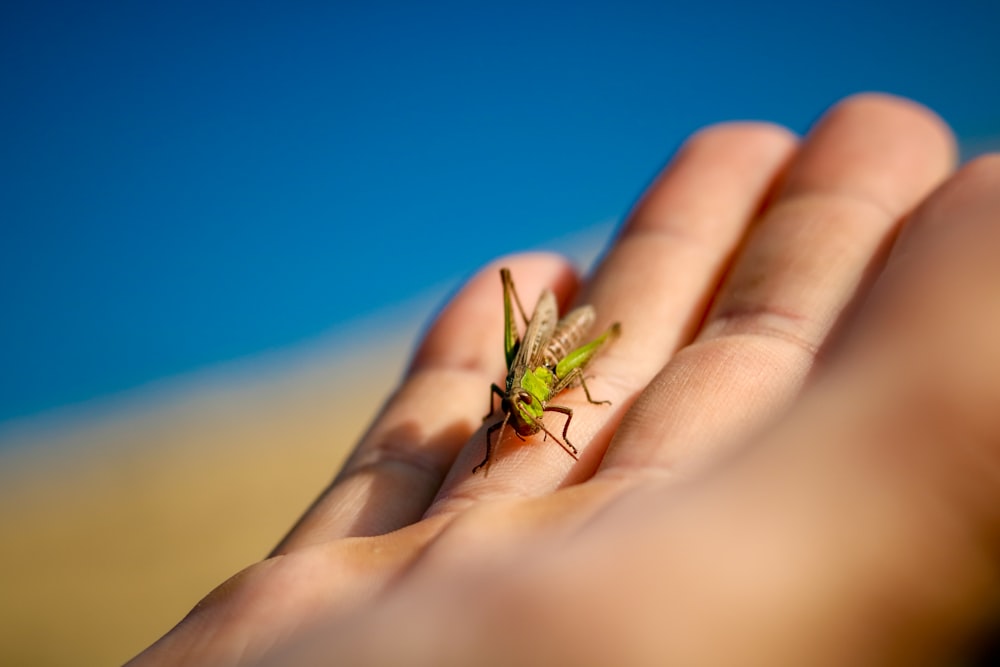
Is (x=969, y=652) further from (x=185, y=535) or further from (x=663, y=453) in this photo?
(x=185, y=535)

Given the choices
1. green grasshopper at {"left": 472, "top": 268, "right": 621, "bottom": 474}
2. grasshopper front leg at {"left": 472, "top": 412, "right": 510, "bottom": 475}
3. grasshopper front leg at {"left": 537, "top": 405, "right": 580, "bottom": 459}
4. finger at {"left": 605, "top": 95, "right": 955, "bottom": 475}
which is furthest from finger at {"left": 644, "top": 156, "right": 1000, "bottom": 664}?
grasshopper front leg at {"left": 472, "top": 412, "right": 510, "bottom": 475}

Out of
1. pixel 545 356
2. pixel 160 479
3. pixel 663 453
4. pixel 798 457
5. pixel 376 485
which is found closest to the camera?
pixel 798 457

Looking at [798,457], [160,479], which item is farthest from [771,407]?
[160,479]

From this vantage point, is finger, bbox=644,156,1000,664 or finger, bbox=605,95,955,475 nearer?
finger, bbox=644,156,1000,664

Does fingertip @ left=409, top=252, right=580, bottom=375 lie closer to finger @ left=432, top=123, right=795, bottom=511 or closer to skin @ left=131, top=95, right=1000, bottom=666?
finger @ left=432, top=123, right=795, bottom=511

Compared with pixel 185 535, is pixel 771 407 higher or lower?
lower

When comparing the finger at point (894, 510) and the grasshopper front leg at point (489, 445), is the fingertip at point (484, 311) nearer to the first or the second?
the grasshopper front leg at point (489, 445)

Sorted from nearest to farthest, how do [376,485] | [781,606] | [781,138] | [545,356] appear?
1. [781,606]
2. [376,485]
3. [545,356]
4. [781,138]
